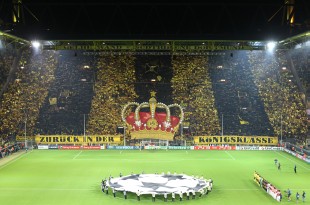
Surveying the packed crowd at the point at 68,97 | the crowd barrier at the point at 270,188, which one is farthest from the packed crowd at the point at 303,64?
the crowd barrier at the point at 270,188

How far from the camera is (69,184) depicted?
43.2 metres

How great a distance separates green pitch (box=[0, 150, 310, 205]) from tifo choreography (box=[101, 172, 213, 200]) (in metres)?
0.61

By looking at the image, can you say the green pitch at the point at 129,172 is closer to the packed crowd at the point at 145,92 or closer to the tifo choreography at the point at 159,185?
the tifo choreography at the point at 159,185

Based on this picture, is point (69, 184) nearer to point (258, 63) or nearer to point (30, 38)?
point (30, 38)

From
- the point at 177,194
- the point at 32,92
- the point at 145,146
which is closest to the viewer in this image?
the point at 177,194

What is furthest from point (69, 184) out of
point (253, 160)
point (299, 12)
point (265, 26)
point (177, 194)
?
point (299, 12)

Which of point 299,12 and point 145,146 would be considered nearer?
point 299,12

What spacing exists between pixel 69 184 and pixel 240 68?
160ft

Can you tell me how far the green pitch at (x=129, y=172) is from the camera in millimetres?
37575

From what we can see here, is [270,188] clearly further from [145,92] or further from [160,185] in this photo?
[145,92]

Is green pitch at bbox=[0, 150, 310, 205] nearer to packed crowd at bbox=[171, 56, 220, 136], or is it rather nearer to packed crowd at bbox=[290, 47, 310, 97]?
packed crowd at bbox=[171, 56, 220, 136]

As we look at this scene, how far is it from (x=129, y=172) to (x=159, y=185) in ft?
32.1

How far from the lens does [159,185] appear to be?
39969 millimetres

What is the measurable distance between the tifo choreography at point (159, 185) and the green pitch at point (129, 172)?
2.01ft
